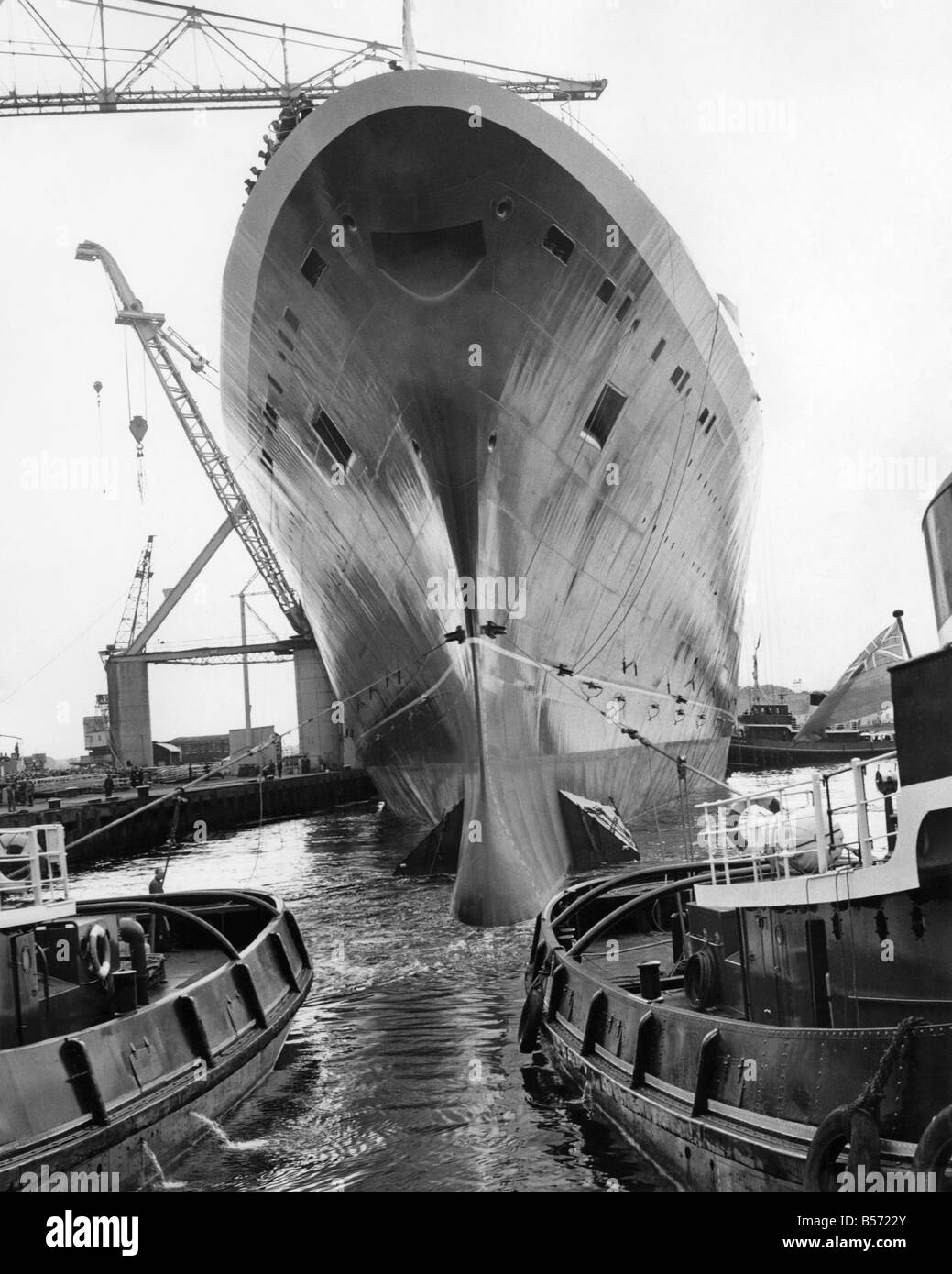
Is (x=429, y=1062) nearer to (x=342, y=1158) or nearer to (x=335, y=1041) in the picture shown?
(x=335, y=1041)

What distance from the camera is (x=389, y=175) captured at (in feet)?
50.0

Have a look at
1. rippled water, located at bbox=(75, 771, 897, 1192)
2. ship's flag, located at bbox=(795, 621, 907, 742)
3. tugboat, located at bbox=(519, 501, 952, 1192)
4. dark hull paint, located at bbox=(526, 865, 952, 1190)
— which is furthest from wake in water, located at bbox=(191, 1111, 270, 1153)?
ship's flag, located at bbox=(795, 621, 907, 742)

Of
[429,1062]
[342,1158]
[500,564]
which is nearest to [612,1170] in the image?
[342,1158]

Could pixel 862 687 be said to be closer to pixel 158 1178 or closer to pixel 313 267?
pixel 158 1178

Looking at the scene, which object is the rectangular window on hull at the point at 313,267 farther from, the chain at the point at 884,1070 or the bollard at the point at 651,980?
the chain at the point at 884,1070

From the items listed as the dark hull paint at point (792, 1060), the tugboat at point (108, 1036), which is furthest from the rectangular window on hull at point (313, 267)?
the dark hull paint at point (792, 1060)

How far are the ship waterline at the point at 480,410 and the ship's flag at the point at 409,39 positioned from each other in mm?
3928

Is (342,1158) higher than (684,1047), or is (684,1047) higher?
(684,1047)

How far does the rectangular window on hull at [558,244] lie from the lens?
16.3m

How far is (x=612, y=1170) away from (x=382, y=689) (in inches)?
577

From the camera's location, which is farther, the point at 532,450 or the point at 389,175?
the point at 532,450

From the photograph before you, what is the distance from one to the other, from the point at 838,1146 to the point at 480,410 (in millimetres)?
12446

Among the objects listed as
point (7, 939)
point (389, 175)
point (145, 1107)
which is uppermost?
point (389, 175)

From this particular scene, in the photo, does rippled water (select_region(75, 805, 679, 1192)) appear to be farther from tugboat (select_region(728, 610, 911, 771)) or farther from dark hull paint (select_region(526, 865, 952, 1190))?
tugboat (select_region(728, 610, 911, 771))
